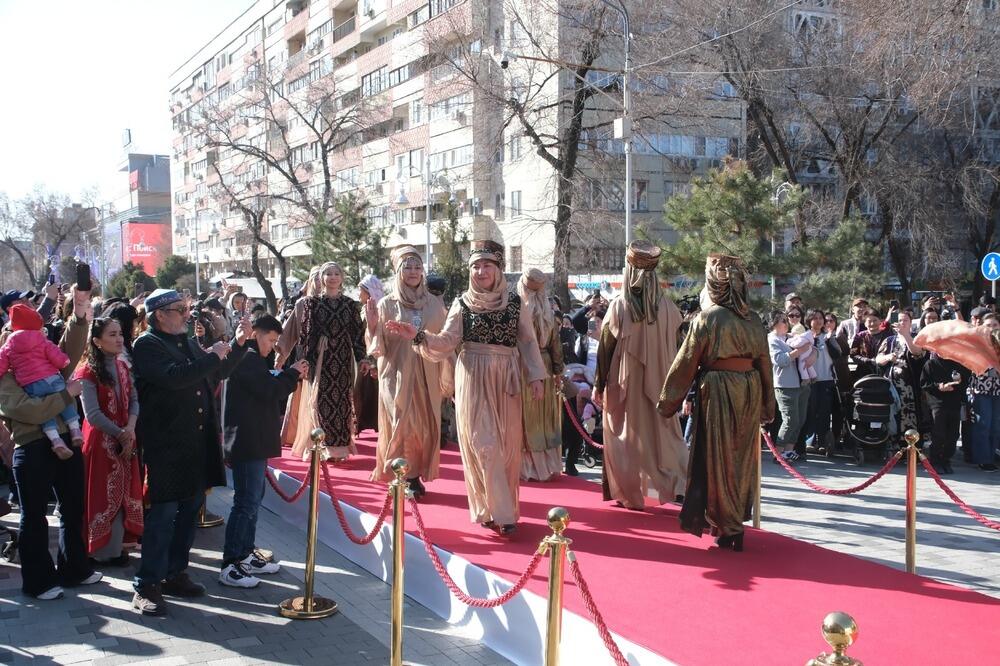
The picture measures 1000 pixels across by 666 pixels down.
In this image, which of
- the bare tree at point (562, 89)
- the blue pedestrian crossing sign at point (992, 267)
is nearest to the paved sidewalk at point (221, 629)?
the blue pedestrian crossing sign at point (992, 267)

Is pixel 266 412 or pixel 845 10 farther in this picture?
pixel 845 10

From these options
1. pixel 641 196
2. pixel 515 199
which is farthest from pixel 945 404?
pixel 515 199

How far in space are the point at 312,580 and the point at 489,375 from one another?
1740 millimetres

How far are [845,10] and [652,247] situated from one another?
15.4 m

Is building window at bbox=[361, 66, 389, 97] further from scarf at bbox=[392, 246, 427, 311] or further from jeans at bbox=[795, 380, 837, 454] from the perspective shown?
scarf at bbox=[392, 246, 427, 311]

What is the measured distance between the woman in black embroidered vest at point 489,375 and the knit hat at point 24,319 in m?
2.29

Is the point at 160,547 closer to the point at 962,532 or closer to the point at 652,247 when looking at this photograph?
the point at 652,247

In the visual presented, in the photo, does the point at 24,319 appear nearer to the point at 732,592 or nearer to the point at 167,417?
the point at 167,417

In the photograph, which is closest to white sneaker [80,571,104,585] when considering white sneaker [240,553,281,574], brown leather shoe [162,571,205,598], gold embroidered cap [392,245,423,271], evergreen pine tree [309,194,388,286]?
brown leather shoe [162,571,205,598]

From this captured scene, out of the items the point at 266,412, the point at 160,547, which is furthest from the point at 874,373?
the point at 160,547

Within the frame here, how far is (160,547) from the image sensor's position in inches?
226

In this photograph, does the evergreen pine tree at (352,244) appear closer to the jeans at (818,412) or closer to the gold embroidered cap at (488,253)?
the jeans at (818,412)

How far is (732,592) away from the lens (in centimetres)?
528

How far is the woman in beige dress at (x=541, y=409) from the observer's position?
8.58 metres
